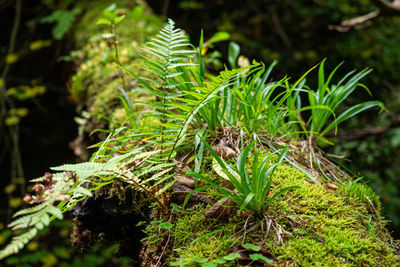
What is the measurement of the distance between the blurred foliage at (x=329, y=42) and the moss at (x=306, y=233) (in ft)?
9.28

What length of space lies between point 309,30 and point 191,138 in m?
4.43

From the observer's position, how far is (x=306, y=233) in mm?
1161

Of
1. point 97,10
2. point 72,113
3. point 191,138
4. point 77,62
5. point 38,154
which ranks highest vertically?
point 97,10

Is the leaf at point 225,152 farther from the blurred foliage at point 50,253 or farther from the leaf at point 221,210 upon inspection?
the blurred foliage at point 50,253

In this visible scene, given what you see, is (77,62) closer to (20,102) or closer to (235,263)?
(20,102)

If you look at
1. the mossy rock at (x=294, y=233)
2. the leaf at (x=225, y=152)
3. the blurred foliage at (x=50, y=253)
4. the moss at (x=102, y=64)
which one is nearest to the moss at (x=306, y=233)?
the mossy rock at (x=294, y=233)

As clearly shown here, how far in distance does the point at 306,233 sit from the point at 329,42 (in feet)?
15.1

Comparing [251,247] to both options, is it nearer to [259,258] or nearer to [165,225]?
[259,258]

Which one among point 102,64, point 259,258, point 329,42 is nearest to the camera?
point 259,258

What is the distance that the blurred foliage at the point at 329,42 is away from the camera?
4031 mm

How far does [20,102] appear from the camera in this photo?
184 inches

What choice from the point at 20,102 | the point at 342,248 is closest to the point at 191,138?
the point at 342,248

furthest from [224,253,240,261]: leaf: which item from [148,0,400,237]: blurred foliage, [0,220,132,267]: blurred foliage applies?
[148,0,400,237]: blurred foliage

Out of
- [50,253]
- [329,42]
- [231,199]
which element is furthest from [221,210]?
[329,42]
